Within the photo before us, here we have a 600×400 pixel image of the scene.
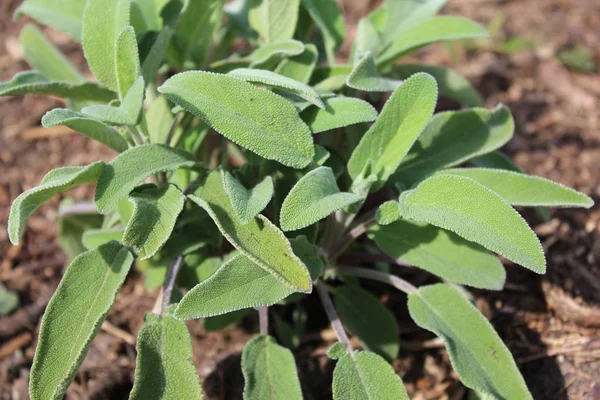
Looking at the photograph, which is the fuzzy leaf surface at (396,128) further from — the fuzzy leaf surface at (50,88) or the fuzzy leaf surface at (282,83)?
the fuzzy leaf surface at (50,88)

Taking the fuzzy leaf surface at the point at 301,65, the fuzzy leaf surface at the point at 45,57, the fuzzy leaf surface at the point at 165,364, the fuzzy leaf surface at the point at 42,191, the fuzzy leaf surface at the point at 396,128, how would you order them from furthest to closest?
the fuzzy leaf surface at the point at 45,57, the fuzzy leaf surface at the point at 301,65, the fuzzy leaf surface at the point at 396,128, the fuzzy leaf surface at the point at 165,364, the fuzzy leaf surface at the point at 42,191

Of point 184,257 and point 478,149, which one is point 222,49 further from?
point 478,149

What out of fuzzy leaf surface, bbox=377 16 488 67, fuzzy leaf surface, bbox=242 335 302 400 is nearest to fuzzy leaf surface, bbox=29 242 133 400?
fuzzy leaf surface, bbox=242 335 302 400

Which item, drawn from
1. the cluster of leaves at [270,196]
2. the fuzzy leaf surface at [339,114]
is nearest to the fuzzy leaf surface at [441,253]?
the cluster of leaves at [270,196]

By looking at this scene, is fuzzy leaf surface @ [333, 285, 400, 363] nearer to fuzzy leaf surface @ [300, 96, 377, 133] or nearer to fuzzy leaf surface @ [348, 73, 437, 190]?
fuzzy leaf surface @ [348, 73, 437, 190]

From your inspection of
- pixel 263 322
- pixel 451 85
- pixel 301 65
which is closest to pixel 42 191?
pixel 263 322

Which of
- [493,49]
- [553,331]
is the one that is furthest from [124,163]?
[493,49]
